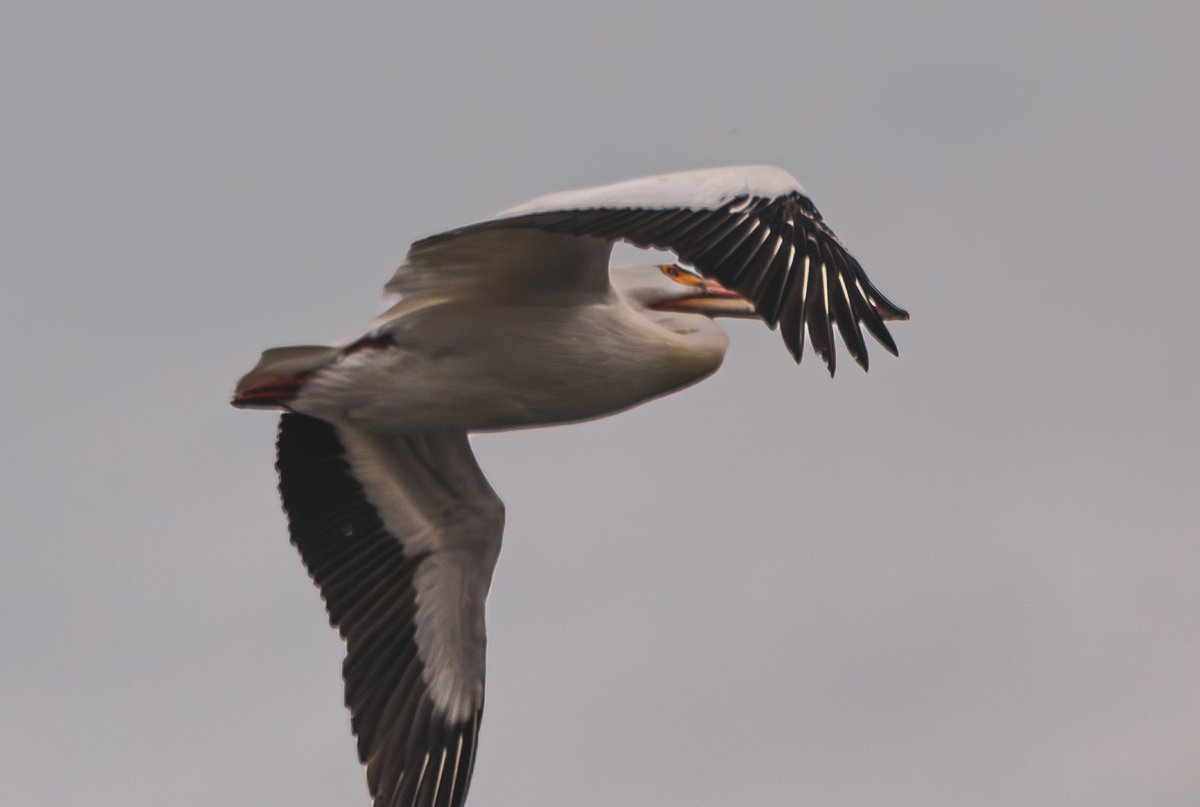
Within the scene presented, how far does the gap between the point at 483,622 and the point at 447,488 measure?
0.64 metres

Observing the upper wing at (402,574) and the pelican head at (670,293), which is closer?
the pelican head at (670,293)

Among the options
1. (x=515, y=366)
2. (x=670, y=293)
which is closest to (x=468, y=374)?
(x=515, y=366)

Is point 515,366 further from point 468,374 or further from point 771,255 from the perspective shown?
point 771,255

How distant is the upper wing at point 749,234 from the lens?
22.9 ft

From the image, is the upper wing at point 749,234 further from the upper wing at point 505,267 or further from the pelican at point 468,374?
the upper wing at point 505,267

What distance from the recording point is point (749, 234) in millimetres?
7262

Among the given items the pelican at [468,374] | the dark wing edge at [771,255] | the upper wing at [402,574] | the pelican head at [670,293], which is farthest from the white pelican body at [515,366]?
the dark wing edge at [771,255]

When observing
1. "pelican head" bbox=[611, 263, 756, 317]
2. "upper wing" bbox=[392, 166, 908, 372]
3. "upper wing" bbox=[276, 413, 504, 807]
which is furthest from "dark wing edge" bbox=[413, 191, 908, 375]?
"upper wing" bbox=[276, 413, 504, 807]

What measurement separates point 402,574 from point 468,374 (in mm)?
1447

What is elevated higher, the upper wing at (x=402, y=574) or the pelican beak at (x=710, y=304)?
the pelican beak at (x=710, y=304)

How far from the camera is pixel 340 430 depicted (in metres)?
9.55

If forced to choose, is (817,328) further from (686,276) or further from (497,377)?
(686,276)

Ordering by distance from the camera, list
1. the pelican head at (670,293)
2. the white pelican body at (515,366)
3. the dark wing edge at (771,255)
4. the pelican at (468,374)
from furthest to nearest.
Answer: the pelican head at (670,293) < the white pelican body at (515,366) < the pelican at (468,374) < the dark wing edge at (771,255)

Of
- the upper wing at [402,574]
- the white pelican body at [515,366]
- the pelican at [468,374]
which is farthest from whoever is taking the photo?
the upper wing at [402,574]
